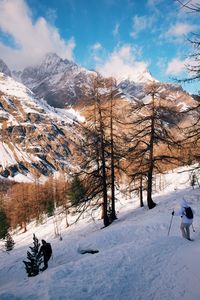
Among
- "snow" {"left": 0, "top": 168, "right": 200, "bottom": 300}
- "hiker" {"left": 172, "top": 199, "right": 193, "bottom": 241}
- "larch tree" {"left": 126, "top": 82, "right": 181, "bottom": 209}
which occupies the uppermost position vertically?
"larch tree" {"left": 126, "top": 82, "right": 181, "bottom": 209}

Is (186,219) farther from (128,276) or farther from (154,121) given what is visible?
(154,121)

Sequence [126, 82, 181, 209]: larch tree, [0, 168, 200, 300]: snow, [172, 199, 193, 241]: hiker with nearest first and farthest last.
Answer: [0, 168, 200, 300]: snow < [172, 199, 193, 241]: hiker < [126, 82, 181, 209]: larch tree

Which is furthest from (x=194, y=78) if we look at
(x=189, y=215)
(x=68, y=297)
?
(x=68, y=297)

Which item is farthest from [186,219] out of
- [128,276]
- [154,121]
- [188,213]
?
[154,121]

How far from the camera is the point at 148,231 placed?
17344 millimetres

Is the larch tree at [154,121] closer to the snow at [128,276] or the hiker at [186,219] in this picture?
the hiker at [186,219]

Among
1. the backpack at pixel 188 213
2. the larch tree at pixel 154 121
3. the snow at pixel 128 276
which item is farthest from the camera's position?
the larch tree at pixel 154 121

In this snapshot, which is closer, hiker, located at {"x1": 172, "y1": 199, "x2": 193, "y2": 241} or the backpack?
hiker, located at {"x1": 172, "y1": 199, "x2": 193, "y2": 241}

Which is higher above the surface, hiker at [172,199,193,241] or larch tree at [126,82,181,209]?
larch tree at [126,82,181,209]

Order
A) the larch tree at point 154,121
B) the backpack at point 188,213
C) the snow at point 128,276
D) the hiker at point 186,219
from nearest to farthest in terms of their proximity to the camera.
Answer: the snow at point 128,276, the hiker at point 186,219, the backpack at point 188,213, the larch tree at point 154,121

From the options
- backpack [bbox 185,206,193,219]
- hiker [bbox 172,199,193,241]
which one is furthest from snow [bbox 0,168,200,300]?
backpack [bbox 185,206,193,219]

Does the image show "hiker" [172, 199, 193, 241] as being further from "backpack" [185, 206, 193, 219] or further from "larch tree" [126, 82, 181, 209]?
"larch tree" [126, 82, 181, 209]

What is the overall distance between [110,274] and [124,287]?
0.92 metres

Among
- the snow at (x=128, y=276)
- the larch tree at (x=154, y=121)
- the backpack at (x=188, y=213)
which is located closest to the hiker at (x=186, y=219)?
the backpack at (x=188, y=213)
